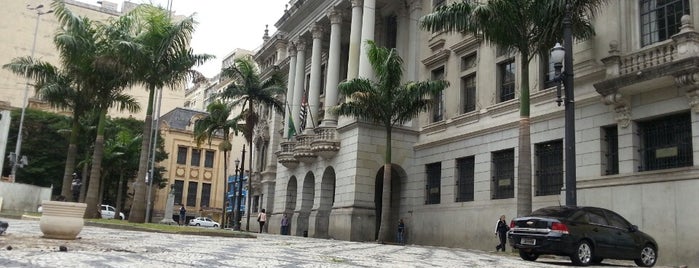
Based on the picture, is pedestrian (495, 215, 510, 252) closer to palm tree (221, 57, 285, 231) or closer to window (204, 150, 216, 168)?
palm tree (221, 57, 285, 231)

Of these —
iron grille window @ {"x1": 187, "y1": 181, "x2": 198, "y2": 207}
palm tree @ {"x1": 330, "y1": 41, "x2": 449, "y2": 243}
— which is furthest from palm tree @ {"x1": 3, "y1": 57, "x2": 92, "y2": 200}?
iron grille window @ {"x1": 187, "y1": 181, "x2": 198, "y2": 207}

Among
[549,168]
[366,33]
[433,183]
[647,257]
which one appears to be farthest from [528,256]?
[366,33]

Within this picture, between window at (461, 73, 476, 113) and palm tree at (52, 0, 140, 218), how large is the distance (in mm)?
14671

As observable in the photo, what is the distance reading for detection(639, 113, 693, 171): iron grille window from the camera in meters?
17.6

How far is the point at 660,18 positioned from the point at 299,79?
24.9 meters

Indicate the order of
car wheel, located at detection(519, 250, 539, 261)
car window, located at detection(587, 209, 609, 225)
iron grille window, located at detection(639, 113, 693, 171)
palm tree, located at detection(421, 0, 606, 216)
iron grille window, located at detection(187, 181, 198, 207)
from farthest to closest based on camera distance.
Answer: iron grille window, located at detection(187, 181, 198, 207) → palm tree, located at detection(421, 0, 606, 216) → iron grille window, located at detection(639, 113, 693, 171) → car wheel, located at detection(519, 250, 539, 261) → car window, located at detection(587, 209, 609, 225)

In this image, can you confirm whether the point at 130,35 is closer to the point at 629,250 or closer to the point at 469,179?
the point at 469,179

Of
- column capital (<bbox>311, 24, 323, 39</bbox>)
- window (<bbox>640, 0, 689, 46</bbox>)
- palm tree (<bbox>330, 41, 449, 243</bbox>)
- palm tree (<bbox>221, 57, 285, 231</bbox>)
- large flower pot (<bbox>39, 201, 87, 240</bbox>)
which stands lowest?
large flower pot (<bbox>39, 201, 87, 240</bbox>)

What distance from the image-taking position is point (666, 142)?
60.1ft

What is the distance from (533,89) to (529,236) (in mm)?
10621

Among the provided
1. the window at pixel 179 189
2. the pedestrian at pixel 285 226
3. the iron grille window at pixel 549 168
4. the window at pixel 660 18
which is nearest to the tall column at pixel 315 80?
the pedestrian at pixel 285 226

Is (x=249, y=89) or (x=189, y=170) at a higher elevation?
(x=249, y=89)

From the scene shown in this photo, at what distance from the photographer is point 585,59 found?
21.1 m

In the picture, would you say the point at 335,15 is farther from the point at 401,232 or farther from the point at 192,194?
the point at 192,194
